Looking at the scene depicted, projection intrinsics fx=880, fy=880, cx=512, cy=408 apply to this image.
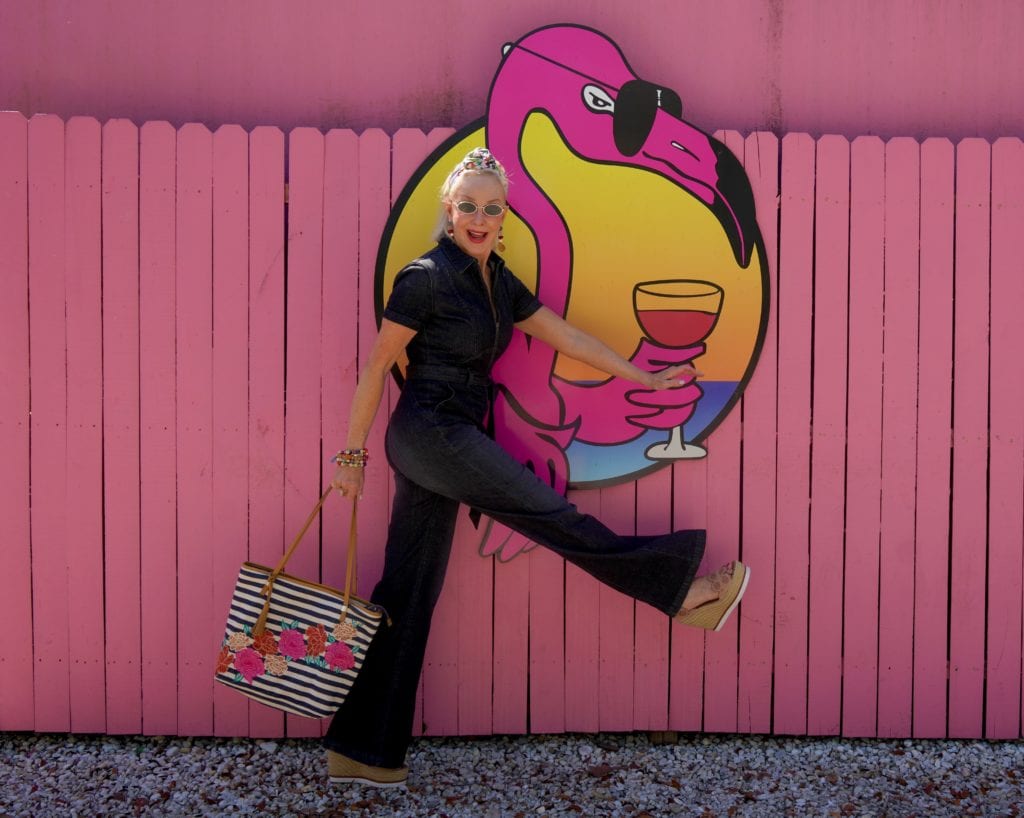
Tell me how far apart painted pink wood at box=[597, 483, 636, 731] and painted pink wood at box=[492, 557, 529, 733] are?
276 millimetres

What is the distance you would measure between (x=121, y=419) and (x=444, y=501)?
119cm

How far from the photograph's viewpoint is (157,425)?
3057 millimetres

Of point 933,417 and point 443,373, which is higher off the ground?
point 443,373

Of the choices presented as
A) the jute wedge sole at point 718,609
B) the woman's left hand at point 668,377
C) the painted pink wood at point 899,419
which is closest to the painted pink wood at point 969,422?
the painted pink wood at point 899,419

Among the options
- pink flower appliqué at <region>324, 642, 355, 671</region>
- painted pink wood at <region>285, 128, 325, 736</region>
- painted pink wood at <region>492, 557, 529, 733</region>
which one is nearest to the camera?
pink flower appliqué at <region>324, 642, 355, 671</region>

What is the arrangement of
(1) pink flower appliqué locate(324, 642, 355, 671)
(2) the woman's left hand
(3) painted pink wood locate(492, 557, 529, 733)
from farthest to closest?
(3) painted pink wood locate(492, 557, 529, 733)
(2) the woman's left hand
(1) pink flower appliqué locate(324, 642, 355, 671)

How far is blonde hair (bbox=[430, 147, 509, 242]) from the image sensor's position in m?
2.69

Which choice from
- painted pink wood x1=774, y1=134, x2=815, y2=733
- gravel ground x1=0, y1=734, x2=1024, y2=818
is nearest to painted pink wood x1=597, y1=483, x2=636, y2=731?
gravel ground x1=0, y1=734, x2=1024, y2=818

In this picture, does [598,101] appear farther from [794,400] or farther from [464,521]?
[464,521]

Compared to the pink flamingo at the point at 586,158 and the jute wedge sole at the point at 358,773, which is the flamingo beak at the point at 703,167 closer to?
the pink flamingo at the point at 586,158

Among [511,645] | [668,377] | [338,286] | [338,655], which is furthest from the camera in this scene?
[511,645]

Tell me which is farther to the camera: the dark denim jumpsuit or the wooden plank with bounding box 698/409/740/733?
the wooden plank with bounding box 698/409/740/733

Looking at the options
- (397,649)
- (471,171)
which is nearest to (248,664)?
(397,649)

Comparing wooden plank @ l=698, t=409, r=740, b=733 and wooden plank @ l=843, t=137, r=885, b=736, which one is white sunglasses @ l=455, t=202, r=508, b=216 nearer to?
wooden plank @ l=698, t=409, r=740, b=733
